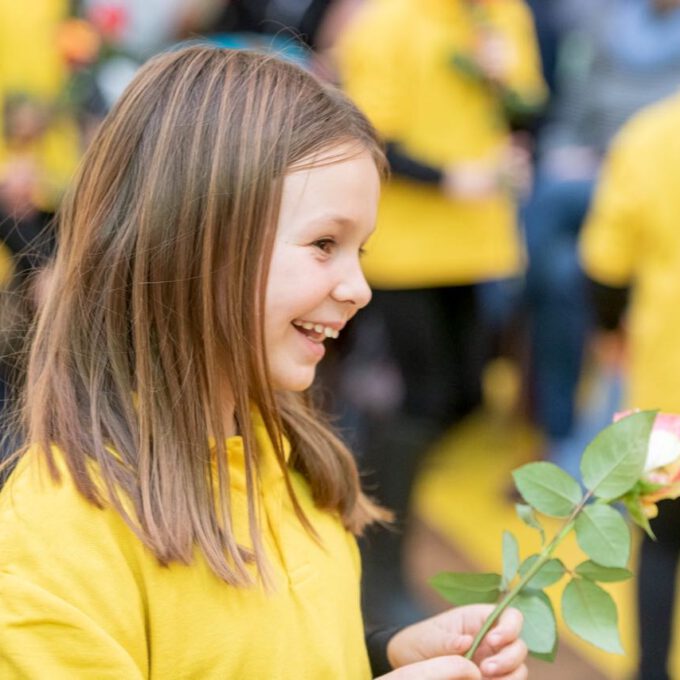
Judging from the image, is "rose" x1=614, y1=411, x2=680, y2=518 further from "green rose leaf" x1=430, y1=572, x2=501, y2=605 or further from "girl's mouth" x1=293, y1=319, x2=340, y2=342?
"girl's mouth" x1=293, y1=319, x2=340, y2=342

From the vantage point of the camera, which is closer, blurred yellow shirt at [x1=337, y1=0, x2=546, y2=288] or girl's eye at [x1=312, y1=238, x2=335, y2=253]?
girl's eye at [x1=312, y1=238, x2=335, y2=253]

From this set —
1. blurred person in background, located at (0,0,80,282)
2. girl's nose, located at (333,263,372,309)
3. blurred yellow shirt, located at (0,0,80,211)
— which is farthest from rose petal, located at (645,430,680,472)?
blurred yellow shirt, located at (0,0,80,211)

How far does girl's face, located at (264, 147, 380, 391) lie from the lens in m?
1.11

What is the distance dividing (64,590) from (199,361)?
0.26 metres

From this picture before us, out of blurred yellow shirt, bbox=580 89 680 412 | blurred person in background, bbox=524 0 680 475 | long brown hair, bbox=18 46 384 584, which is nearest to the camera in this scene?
long brown hair, bbox=18 46 384 584

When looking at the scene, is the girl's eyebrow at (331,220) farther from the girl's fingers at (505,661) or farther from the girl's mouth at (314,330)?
the girl's fingers at (505,661)

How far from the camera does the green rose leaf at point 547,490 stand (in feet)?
3.87

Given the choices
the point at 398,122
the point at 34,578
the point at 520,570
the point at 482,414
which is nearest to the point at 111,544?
the point at 34,578

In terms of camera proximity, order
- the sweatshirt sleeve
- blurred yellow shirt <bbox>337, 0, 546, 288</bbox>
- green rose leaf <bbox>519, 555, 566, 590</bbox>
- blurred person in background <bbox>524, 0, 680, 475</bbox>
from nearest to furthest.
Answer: the sweatshirt sleeve → green rose leaf <bbox>519, 555, 566, 590</bbox> → blurred yellow shirt <bbox>337, 0, 546, 288</bbox> → blurred person in background <bbox>524, 0, 680, 475</bbox>

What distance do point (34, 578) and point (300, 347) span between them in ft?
1.12

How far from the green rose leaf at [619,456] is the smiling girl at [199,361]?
0.52 ft

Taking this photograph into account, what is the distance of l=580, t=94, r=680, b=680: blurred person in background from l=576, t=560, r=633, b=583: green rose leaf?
116cm

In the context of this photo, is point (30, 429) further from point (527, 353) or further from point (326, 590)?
point (527, 353)

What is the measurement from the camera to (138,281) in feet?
3.62
